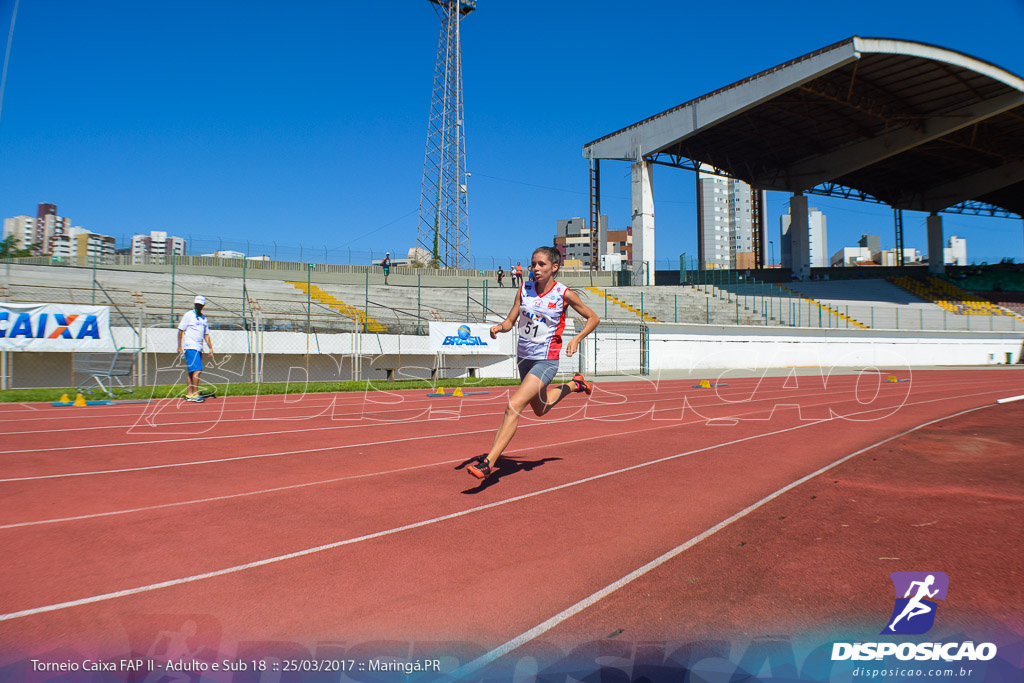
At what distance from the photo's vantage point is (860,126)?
37.8 m

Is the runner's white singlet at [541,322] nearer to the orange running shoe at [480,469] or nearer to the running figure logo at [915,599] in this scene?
the orange running shoe at [480,469]

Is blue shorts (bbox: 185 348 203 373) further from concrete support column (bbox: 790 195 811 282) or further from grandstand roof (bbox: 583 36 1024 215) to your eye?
concrete support column (bbox: 790 195 811 282)

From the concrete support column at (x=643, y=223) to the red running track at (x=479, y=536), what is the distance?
98.7ft

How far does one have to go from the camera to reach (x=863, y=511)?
4480 mm

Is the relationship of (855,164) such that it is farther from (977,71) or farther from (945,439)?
(945,439)

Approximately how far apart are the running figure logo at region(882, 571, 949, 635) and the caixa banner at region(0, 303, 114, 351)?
644 inches

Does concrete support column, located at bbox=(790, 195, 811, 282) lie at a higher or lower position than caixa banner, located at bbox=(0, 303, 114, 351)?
higher

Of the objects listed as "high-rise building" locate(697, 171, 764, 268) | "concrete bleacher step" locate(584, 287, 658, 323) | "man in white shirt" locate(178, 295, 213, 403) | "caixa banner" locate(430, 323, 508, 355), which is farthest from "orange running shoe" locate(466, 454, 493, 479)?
"high-rise building" locate(697, 171, 764, 268)

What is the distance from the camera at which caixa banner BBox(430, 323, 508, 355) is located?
20328 millimetres

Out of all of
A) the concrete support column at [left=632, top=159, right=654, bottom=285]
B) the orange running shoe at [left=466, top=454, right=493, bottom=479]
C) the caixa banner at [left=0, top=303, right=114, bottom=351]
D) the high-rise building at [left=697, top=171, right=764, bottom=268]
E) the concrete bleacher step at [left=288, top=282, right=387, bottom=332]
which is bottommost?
the orange running shoe at [left=466, top=454, right=493, bottom=479]

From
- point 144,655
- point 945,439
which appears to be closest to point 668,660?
point 144,655

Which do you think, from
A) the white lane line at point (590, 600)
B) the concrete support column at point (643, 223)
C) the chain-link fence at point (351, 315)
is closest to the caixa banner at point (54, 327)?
the chain-link fence at point (351, 315)

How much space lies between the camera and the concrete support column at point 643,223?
37.1 m

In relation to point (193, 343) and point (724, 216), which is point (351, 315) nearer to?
point (193, 343)
